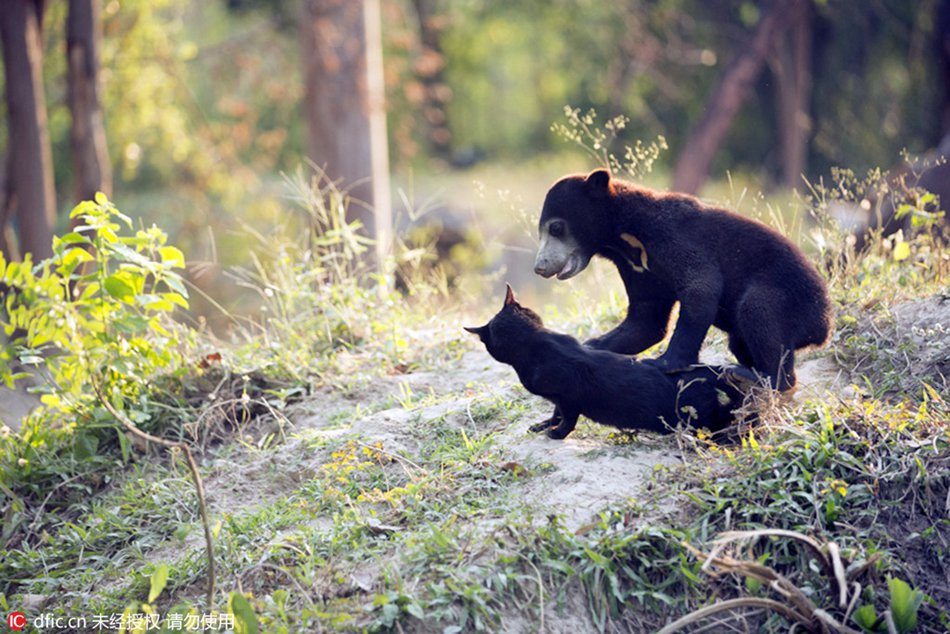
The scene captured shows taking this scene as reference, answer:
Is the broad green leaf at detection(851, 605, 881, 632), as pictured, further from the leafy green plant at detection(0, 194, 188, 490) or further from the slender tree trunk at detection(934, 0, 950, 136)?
the slender tree trunk at detection(934, 0, 950, 136)

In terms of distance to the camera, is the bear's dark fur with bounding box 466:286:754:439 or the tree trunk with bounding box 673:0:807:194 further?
the tree trunk with bounding box 673:0:807:194

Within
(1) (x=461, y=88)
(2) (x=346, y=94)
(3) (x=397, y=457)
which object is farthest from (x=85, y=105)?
(1) (x=461, y=88)

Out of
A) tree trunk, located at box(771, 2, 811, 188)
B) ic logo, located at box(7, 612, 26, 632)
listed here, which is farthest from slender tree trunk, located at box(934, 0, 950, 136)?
ic logo, located at box(7, 612, 26, 632)

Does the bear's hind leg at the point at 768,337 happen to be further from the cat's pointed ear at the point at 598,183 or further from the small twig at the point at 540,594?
the small twig at the point at 540,594

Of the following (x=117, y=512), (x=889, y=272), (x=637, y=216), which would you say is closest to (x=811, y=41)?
(x=889, y=272)

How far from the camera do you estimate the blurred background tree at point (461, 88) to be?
11.0m

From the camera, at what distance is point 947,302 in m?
5.23

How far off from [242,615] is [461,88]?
2626 cm

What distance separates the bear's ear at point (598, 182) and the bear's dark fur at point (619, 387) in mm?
907

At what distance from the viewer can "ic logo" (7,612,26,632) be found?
4039 millimetres

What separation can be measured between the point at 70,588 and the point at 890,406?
148 inches

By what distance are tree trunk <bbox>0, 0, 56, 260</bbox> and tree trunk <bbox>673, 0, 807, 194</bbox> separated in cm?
833

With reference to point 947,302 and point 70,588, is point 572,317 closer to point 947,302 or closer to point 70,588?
point 947,302

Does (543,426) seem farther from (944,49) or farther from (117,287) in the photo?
(944,49)
